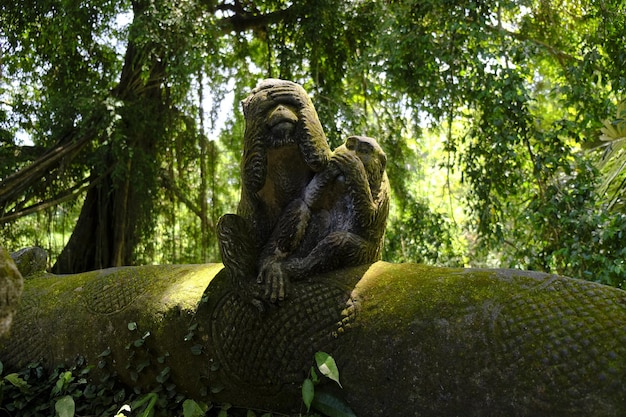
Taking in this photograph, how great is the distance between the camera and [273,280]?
231 cm

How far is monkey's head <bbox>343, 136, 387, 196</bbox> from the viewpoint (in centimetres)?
256

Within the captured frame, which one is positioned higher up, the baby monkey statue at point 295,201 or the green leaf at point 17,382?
the baby monkey statue at point 295,201

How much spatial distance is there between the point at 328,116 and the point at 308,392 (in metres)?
3.38

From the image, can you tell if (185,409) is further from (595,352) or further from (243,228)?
(595,352)

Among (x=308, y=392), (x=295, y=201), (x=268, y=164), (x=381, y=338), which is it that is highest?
(x=268, y=164)

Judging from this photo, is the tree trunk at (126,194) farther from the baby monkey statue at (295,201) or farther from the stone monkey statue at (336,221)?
the stone monkey statue at (336,221)

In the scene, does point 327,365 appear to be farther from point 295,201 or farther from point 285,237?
point 295,201

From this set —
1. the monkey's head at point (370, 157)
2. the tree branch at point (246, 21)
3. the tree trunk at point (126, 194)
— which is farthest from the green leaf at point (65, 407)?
the tree branch at point (246, 21)

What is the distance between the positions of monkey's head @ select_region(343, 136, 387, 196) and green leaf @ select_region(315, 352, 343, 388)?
Answer: 31.4 inches

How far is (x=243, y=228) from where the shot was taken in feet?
8.20

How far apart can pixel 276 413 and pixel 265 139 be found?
1125 mm

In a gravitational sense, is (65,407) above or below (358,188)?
below

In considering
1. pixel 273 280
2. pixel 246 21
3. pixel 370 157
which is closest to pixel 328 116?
pixel 246 21

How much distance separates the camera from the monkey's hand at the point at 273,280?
227 cm
